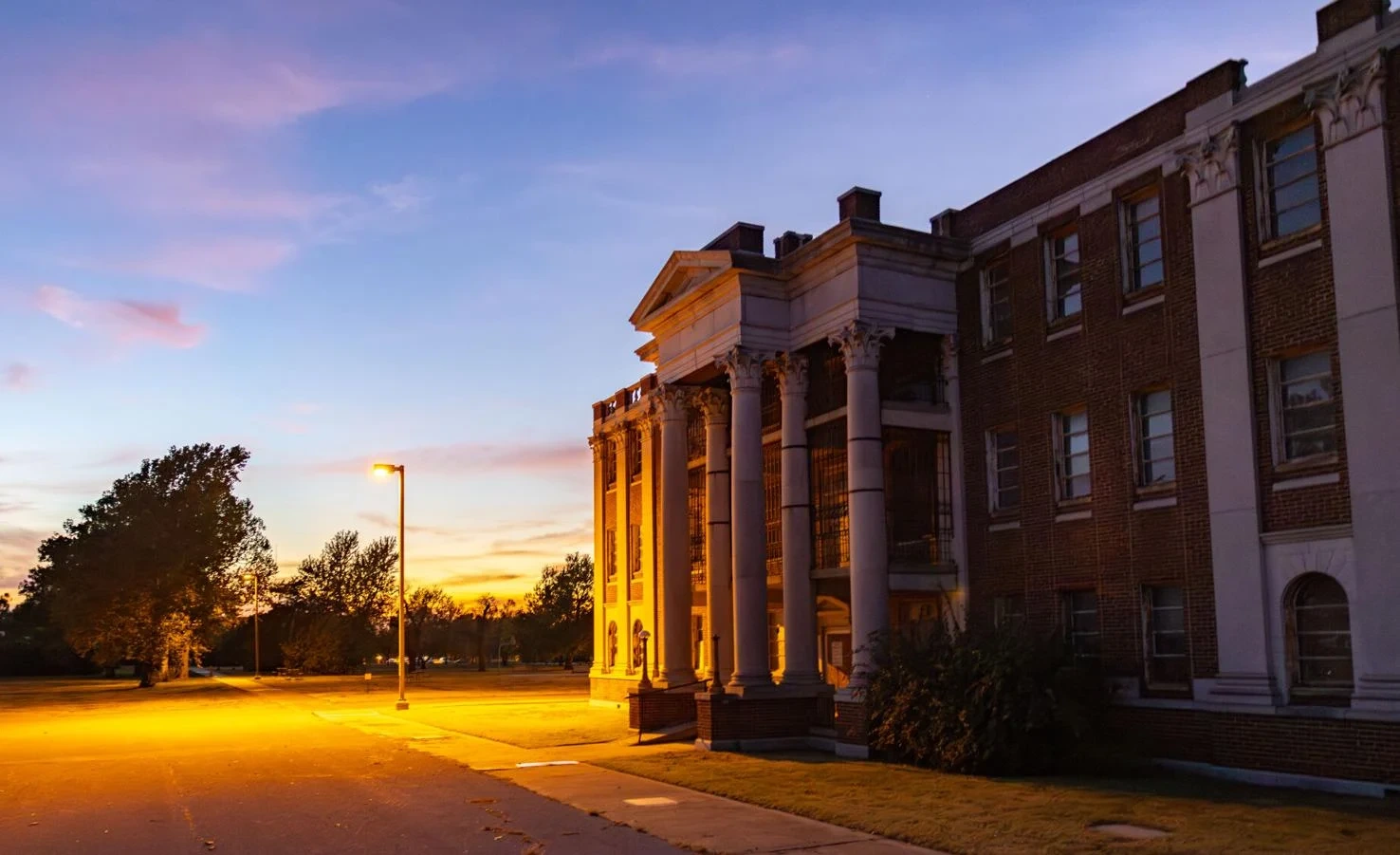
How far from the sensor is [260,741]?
2800cm

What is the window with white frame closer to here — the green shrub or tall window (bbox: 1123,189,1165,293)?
tall window (bbox: 1123,189,1165,293)

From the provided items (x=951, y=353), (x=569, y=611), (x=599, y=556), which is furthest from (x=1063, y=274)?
(x=569, y=611)

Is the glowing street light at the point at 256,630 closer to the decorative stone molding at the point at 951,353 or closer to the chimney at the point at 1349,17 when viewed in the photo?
the decorative stone molding at the point at 951,353

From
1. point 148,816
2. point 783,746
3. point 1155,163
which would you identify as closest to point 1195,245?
point 1155,163

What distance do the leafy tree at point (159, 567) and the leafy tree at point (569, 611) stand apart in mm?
30233

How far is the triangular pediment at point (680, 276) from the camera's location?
26703 millimetres

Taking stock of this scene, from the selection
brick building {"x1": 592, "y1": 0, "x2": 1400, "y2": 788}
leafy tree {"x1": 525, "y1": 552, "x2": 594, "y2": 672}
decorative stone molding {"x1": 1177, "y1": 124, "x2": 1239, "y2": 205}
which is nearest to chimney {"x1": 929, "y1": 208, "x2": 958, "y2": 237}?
brick building {"x1": 592, "y1": 0, "x2": 1400, "y2": 788}

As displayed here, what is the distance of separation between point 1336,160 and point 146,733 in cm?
2911

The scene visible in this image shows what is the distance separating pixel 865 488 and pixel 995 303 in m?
4.66

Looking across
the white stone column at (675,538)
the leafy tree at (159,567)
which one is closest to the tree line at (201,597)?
the leafy tree at (159,567)

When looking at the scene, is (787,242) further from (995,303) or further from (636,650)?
(636,650)

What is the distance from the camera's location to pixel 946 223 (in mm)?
25688

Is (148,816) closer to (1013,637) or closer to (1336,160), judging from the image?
(1013,637)

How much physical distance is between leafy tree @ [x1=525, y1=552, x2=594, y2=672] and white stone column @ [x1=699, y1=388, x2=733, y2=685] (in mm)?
67715
